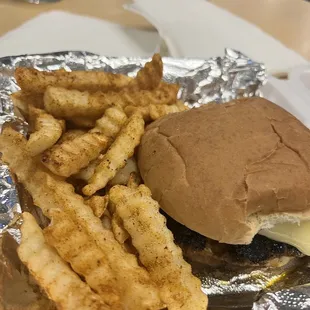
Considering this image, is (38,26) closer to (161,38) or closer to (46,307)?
(161,38)

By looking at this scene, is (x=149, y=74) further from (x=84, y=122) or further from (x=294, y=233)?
(x=294, y=233)

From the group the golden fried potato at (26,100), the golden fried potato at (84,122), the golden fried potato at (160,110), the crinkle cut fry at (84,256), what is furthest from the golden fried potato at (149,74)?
the crinkle cut fry at (84,256)

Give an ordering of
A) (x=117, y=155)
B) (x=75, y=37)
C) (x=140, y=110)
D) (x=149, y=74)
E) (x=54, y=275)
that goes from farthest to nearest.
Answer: (x=75, y=37)
(x=149, y=74)
(x=140, y=110)
(x=117, y=155)
(x=54, y=275)

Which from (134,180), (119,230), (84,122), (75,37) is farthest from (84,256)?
(75,37)

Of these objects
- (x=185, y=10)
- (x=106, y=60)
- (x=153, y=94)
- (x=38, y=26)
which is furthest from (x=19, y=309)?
(x=185, y=10)

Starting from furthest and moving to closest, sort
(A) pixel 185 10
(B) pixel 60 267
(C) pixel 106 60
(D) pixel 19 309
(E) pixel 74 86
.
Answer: (A) pixel 185 10 < (C) pixel 106 60 < (E) pixel 74 86 < (D) pixel 19 309 < (B) pixel 60 267

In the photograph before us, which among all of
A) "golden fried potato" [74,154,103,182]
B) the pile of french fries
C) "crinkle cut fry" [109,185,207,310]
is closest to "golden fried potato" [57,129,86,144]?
the pile of french fries

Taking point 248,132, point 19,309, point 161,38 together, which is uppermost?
point 248,132
